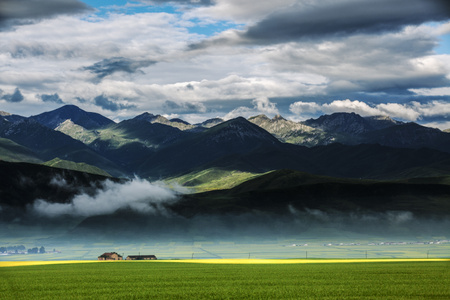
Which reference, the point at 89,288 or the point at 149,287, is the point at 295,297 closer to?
the point at 149,287

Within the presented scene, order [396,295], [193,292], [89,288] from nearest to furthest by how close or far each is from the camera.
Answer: [396,295] < [193,292] < [89,288]

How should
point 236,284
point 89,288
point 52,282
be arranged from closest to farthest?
point 89,288
point 236,284
point 52,282

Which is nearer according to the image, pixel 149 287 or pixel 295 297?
pixel 295 297

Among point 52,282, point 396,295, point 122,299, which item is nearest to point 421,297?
point 396,295

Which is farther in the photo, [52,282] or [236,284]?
[52,282]

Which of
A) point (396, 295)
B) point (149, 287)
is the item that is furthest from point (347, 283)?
point (149, 287)

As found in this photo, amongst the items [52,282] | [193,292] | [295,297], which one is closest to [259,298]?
[295,297]

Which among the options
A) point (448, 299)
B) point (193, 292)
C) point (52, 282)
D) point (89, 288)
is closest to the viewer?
point (448, 299)

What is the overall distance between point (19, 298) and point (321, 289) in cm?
4375

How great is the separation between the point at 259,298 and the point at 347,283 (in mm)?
26051

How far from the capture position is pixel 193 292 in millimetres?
77500

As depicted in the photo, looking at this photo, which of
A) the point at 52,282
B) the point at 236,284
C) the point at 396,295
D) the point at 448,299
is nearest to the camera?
the point at 448,299

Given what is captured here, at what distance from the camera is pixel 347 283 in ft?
294

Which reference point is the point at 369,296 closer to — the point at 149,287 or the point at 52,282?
the point at 149,287
